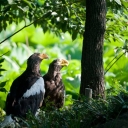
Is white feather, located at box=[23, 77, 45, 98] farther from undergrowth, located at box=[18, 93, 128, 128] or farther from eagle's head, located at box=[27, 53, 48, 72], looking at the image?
undergrowth, located at box=[18, 93, 128, 128]

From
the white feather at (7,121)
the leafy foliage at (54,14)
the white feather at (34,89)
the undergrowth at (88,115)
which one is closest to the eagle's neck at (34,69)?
the white feather at (34,89)

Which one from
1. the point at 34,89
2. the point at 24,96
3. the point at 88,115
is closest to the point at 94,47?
the point at 34,89

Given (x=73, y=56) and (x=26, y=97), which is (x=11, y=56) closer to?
(x=73, y=56)

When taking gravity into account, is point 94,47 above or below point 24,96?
above

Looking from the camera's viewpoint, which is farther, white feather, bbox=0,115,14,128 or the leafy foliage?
the leafy foliage

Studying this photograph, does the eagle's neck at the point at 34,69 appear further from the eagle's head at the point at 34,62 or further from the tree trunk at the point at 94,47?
the tree trunk at the point at 94,47

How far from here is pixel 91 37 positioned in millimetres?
5281

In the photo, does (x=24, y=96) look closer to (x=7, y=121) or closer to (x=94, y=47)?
(x=7, y=121)

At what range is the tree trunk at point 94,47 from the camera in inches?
206

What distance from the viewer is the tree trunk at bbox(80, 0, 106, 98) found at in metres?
5.24

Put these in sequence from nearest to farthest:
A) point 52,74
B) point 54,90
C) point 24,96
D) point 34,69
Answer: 1. point 24,96
2. point 34,69
3. point 54,90
4. point 52,74

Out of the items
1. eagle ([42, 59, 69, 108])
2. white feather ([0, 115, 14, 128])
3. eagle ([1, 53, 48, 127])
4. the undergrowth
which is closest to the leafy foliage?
eagle ([42, 59, 69, 108])

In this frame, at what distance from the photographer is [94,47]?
5285 millimetres

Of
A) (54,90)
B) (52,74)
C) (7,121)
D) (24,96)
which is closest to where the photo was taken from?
(7,121)
